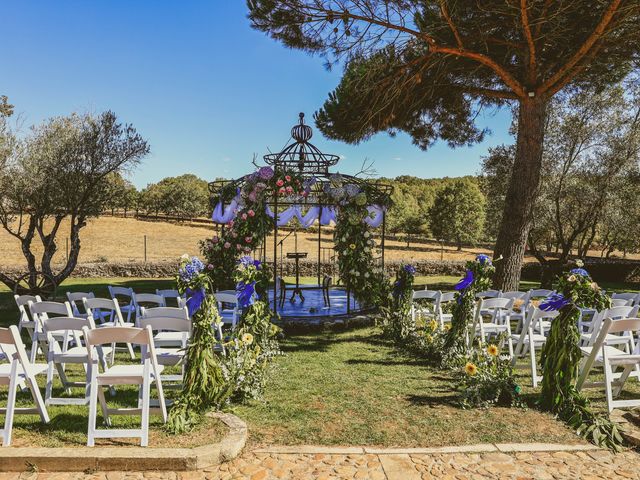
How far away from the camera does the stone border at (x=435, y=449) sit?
3656 mm

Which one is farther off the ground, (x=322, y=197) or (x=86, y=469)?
(x=322, y=197)

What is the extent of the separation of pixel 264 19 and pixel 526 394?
26.9ft

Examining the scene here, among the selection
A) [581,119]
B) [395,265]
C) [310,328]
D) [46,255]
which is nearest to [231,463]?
[310,328]

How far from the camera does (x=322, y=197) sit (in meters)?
8.86

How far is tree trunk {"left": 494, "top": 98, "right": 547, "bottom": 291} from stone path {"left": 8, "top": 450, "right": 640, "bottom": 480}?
6.33 m

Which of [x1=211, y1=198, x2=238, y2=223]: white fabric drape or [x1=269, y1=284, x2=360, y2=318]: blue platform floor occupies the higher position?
[x1=211, y1=198, x2=238, y2=223]: white fabric drape

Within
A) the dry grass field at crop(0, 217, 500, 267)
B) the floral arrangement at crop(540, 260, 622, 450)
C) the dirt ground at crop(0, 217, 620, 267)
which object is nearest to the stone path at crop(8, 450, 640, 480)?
the floral arrangement at crop(540, 260, 622, 450)

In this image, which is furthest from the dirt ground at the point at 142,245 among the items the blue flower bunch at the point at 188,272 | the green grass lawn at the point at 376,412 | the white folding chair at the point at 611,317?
the blue flower bunch at the point at 188,272

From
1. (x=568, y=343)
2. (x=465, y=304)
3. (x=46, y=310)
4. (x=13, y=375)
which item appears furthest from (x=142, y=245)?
(x=568, y=343)

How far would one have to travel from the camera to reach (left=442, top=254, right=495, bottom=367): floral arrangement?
6223 mm

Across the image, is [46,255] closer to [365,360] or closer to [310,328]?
[310,328]

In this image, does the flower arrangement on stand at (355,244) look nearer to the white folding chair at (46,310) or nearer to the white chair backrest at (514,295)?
the white chair backrest at (514,295)

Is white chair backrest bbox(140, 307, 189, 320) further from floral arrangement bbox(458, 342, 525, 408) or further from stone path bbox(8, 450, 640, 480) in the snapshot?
floral arrangement bbox(458, 342, 525, 408)

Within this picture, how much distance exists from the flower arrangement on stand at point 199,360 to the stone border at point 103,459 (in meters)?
0.61
